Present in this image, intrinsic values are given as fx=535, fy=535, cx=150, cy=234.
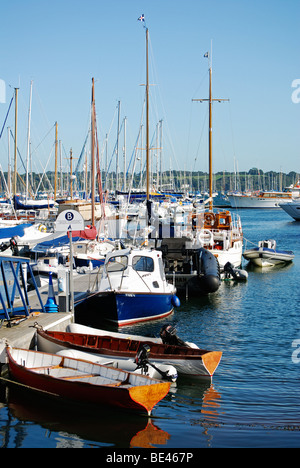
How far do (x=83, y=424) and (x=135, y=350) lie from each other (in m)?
3.71

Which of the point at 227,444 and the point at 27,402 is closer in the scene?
the point at 227,444

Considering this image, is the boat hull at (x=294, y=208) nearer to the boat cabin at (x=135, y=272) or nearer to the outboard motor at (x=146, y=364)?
the boat cabin at (x=135, y=272)

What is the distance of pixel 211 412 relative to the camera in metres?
12.5

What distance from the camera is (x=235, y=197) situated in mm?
130500

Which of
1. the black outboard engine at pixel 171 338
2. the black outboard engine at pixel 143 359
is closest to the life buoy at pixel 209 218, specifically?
Result: the black outboard engine at pixel 171 338

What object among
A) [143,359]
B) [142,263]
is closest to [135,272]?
[142,263]

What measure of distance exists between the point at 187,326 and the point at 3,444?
1153cm

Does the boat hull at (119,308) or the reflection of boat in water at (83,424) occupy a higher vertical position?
the boat hull at (119,308)

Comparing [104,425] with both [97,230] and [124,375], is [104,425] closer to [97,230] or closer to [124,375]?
[124,375]

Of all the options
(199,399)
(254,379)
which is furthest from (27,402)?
(254,379)

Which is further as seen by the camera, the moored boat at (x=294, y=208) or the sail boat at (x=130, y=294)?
the moored boat at (x=294, y=208)

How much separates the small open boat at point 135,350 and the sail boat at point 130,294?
4306mm

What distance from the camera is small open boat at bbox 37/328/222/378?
14.3m

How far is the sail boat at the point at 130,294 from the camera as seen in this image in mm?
20078
